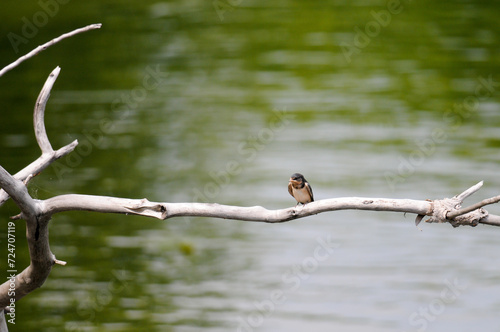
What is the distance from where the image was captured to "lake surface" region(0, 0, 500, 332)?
6.97 metres

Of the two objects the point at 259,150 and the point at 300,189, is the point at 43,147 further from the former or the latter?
the point at 259,150

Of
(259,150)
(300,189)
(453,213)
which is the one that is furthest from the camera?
(259,150)

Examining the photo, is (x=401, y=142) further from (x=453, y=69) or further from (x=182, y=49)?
(x=182, y=49)

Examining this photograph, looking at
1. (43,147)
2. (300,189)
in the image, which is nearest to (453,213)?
(300,189)

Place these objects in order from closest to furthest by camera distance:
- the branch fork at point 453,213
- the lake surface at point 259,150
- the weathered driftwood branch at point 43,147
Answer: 1. the branch fork at point 453,213
2. the weathered driftwood branch at point 43,147
3. the lake surface at point 259,150

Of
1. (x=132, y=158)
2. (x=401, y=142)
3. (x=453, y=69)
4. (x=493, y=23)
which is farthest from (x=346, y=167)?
(x=493, y=23)

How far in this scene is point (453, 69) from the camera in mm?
11930

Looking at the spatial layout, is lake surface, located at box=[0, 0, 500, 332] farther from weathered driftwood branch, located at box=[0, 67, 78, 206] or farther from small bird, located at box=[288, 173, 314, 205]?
weathered driftwood branch, located at box=[0, 67, 78, 206]

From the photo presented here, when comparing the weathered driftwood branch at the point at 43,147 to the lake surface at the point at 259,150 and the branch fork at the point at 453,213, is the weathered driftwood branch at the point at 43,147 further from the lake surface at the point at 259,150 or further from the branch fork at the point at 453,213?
the lake surface at the point at 259,150

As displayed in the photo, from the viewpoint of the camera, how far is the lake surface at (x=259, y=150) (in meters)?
6.97

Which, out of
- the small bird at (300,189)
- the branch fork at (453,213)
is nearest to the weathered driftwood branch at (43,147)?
the branch fork at (453,213)

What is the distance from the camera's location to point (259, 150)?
Answer: 31.7 ft

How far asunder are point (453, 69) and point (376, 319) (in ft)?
20.8

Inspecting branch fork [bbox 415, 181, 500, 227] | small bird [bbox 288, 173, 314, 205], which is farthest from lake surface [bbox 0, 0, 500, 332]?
branch fork [bbox 415, 181, 500, 227]
